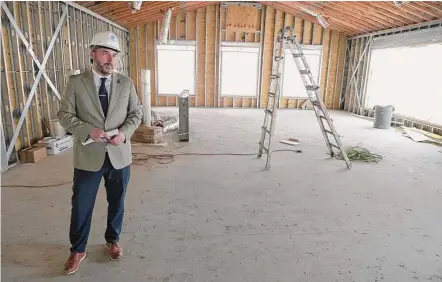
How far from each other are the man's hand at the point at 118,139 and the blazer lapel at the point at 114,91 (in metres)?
0.19

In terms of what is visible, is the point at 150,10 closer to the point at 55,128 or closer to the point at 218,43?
the point at 218,43

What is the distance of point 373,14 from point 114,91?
926cm

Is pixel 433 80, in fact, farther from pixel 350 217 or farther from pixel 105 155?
pixel 105 155

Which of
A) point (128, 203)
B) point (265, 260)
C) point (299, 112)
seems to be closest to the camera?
point (265, 260)

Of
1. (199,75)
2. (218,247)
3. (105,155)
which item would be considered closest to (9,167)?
(105,155)

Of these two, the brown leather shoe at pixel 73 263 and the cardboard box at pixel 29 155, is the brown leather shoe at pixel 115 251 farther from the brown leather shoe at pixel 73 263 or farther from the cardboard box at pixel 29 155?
the cardboard box at pixel 29 155

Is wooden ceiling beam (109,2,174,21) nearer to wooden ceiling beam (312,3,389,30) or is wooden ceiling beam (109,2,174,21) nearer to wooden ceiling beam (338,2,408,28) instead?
wooden ceiling beam (312,3,389,30)

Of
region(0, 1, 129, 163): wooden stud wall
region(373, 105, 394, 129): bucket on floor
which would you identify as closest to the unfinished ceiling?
region(0, 1, 129, 163): wooden stud wall

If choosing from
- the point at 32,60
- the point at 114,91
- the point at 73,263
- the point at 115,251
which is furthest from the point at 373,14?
the point at 73,263

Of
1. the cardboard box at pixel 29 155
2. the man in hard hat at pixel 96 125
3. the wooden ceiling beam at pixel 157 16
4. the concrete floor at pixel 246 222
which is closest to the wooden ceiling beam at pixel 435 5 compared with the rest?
the concrete floor at pixel 246 222

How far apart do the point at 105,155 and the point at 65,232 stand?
1.14m

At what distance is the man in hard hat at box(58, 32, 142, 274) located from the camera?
2143 millimetres

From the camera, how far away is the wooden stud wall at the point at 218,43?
39.6 feet

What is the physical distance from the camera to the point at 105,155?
7.32 ft
